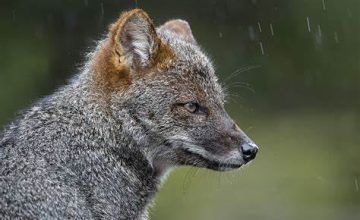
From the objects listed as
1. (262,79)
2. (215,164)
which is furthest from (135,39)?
(262,79)

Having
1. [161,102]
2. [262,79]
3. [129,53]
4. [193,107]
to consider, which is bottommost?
[262,79]

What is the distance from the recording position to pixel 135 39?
7234 mm

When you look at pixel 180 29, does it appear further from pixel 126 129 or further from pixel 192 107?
pixel 126 129

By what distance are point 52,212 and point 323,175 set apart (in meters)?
11.5

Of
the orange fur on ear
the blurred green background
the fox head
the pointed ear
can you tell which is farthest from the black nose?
the blurred green background

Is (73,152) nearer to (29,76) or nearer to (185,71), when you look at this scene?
(185,71)

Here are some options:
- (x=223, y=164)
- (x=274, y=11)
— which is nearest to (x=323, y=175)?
(x=274, y=11)

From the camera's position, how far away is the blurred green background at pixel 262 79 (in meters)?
16.6

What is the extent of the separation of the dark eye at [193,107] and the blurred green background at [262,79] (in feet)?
28.7

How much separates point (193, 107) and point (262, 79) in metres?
11.1

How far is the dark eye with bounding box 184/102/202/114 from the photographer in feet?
23.8

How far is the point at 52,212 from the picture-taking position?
6.62 metres

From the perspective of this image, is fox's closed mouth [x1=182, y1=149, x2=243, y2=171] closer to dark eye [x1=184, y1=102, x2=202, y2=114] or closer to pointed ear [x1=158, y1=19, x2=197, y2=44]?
dark eye [x1=184, y1=102, x2=202, y2=114]

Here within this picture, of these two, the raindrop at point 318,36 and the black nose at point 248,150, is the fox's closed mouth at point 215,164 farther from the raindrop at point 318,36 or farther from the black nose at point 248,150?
the raindrop at point 318,36
